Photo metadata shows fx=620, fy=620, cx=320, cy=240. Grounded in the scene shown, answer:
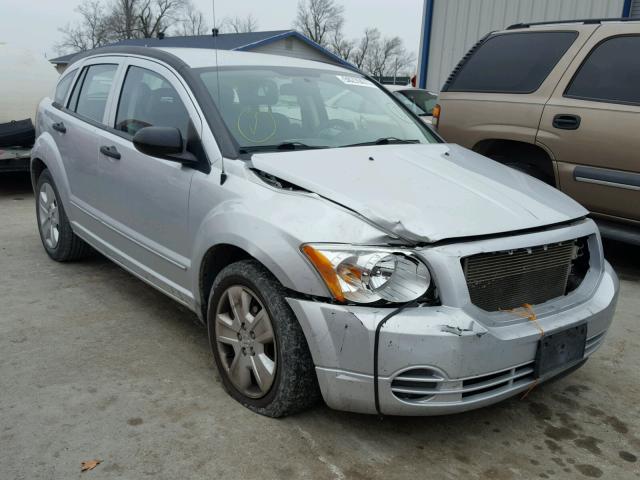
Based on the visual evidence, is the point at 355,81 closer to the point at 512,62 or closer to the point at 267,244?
the point at 267,244

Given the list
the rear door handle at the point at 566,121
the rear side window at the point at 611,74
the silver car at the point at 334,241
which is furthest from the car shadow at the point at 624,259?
the silver car at the point at 334,241

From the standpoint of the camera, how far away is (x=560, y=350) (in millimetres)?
2582

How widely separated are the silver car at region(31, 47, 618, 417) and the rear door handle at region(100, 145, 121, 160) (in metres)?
0.02

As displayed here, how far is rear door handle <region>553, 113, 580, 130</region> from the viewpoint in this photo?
4.86m

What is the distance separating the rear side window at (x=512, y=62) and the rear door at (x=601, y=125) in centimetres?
24

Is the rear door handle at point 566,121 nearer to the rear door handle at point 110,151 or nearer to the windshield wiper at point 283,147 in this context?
the windshield wiper at point 283,147

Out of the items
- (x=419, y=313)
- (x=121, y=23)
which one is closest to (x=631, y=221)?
(x=419, y=313)

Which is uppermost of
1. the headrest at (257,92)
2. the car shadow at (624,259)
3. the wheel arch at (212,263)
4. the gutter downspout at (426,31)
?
the gutter downspout at (426,31)

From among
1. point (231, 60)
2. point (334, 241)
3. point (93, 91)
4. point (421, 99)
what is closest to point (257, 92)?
point (231, 60)

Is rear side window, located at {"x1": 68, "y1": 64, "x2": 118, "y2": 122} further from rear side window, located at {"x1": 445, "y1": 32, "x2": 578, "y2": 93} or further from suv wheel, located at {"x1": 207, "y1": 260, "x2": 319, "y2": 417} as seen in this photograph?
rear side window, located at {"x1": 445, "y1": 32, "x2": 578, "y2": 93}

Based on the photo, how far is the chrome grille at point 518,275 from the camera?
2465 mm

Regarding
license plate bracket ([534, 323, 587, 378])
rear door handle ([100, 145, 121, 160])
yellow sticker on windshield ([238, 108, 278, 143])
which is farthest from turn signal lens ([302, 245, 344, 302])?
rear door handle ([100, 145, 121, 160])

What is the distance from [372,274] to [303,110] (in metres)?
1.45

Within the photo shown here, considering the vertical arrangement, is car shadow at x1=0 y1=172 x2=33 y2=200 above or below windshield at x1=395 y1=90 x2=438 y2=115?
below
